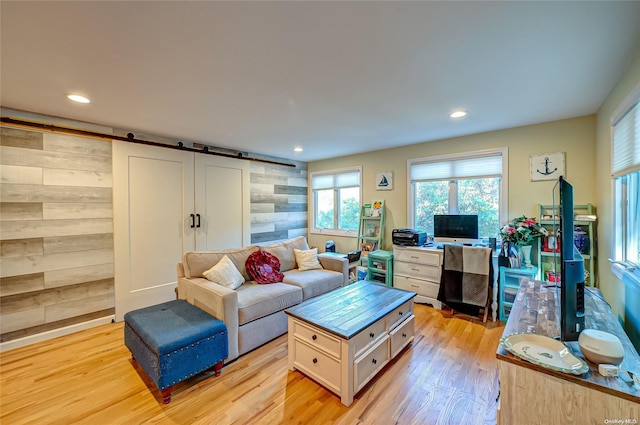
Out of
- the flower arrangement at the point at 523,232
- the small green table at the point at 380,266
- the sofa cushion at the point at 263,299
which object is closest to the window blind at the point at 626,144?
the flower arrangement at the point at 523,232

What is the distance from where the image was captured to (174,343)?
1.87 meters

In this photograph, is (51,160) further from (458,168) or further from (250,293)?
(458,168)

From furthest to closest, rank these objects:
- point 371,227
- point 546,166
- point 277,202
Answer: point 277,202 → point 371,227 → point 546,166

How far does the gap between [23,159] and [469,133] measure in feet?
16.9

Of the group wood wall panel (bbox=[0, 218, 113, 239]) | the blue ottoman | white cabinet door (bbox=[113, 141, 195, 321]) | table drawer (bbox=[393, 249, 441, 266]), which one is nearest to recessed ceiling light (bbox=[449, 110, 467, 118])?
table drawer (bbox=[393, 249, 441, 266])

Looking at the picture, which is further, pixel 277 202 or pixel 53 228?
pixel 277 202

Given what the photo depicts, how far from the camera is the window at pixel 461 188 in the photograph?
3.44m

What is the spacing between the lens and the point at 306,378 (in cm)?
211

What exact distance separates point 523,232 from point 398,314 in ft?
5.78

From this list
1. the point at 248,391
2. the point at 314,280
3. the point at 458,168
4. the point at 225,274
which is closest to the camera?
the point at 248,391

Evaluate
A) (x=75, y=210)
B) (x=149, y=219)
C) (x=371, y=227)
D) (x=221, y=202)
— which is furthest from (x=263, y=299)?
(x=371, y=227)

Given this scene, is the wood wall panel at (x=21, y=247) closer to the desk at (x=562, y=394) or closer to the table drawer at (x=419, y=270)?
the desk at (x=562, y=394)

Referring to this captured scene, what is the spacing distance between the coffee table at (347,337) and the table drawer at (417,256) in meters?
1.21

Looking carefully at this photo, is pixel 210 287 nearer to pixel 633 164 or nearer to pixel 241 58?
pixel 241 58
